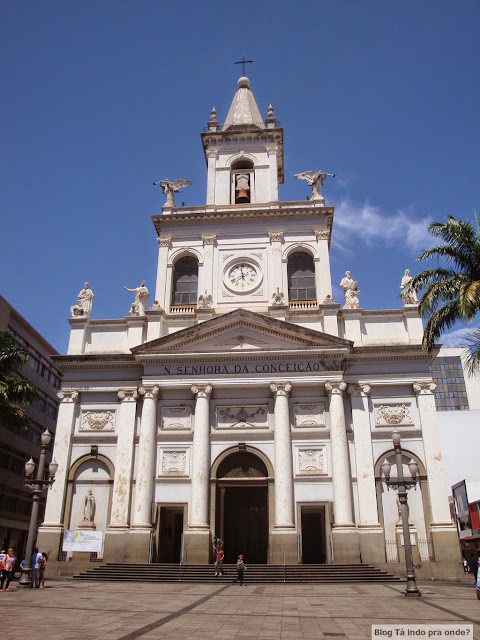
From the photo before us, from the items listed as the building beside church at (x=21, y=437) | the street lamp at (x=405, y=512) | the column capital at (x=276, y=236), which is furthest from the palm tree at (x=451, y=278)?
the building beside church at (x=21, y=437)

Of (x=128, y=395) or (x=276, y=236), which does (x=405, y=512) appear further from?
(x=276, y=236)

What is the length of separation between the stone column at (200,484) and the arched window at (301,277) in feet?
26.3

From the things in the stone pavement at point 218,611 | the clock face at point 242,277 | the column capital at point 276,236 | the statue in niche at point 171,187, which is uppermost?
the statue in niche at point 171,187

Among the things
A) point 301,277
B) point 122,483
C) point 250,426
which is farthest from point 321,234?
point 122,483

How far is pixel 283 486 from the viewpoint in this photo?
25438mm

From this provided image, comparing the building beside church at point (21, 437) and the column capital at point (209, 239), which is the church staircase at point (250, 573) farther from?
the column capital at point (209, 239)

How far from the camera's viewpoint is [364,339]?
29.3 m

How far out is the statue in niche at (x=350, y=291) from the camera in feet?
98.0

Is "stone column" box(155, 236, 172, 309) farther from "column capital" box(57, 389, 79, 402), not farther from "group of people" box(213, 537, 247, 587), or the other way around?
"group of people" box(213, 537, 247, 587)

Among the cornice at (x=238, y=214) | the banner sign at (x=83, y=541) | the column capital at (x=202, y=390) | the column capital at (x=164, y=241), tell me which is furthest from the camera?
the column capital at (x=164, y=241)

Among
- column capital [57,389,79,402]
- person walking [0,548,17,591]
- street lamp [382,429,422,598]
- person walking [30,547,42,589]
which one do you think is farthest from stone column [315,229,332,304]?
person walking [0,548,17,591]

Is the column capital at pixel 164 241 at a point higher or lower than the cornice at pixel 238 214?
lower

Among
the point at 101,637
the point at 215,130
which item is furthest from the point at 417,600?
the point at 215,130

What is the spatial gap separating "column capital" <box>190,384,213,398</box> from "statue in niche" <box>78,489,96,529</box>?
7.13 m
